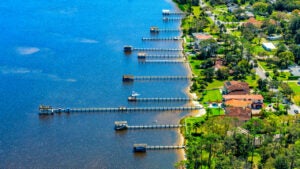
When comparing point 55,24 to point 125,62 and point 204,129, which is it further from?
point 204,129

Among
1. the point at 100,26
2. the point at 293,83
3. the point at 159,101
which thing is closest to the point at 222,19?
the point at 100,26

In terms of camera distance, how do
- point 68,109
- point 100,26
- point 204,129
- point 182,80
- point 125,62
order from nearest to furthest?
point 204,129, point 68,109, point 182,80, point 125,62, point 100,26

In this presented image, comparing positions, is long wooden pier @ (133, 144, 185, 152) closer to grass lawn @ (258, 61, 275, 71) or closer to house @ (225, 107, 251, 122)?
house @ (225, 107, 251, 122)

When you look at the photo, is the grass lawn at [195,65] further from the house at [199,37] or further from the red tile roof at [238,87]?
the red tile roof at [238,87]

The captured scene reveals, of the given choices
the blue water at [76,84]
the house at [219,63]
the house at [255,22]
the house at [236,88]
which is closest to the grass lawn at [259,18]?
the house at [255,22]

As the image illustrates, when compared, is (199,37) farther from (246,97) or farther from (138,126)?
(138,126)

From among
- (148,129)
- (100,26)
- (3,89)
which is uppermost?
(100,26)
